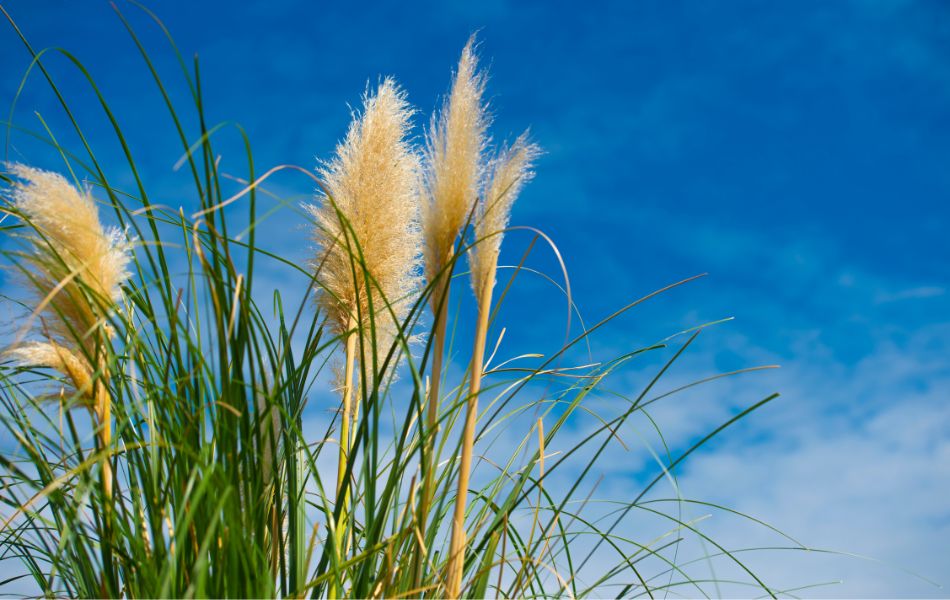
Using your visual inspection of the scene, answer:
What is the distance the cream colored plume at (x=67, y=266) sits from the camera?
6.61 feet

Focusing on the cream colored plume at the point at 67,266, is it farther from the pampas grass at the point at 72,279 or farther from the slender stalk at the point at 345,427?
the slender stalk at the point at 345,427

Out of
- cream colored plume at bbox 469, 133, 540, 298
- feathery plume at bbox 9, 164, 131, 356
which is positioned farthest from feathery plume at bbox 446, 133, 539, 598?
feathery plume at bbox 9, 164, 131, 356

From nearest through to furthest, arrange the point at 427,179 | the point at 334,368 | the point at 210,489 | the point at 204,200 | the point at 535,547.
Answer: the point at 210,489 → the point at 204,200 → the point at 427,179 → the point at 535,547 → the point at 334,368

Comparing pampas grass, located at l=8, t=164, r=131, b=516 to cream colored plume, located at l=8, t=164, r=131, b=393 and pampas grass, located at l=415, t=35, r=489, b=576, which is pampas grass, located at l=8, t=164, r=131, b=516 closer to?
cream colored plume, located at l=8, t=164, r=131, b=393

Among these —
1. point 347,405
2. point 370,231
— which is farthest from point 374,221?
point 347,405

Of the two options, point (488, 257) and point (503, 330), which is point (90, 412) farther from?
point (503, 330)

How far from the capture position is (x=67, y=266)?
2102 mm

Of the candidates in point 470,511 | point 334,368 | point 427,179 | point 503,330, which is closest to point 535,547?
point 470,511

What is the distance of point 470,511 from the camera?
2775mm

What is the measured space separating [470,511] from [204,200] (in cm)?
148

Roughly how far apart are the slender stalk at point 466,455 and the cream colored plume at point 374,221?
619mm

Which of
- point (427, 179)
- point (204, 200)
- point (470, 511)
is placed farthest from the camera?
point (470, 511)

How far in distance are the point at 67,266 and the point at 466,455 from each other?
4.04ft

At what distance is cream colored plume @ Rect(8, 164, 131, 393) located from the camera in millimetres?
2016
